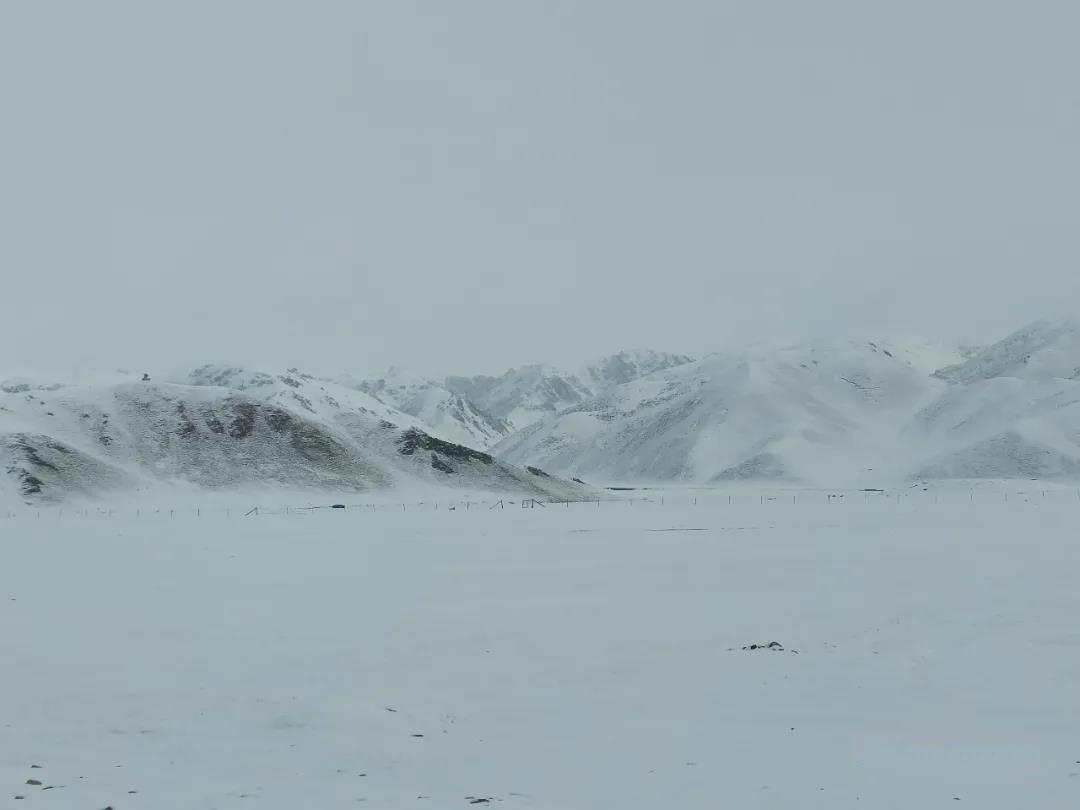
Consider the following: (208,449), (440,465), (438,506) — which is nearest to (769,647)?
(438,506)

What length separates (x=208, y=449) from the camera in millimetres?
124562

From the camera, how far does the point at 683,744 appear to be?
43.8 ft

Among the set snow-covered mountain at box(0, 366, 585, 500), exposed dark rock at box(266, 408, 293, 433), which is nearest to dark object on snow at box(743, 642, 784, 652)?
snow-covered mountain at box(0, 366, 585, 500)

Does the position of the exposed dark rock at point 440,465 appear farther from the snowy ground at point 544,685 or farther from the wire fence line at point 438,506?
the snowy ground at point 544,685

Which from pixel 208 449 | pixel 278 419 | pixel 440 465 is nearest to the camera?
pixel 208 449

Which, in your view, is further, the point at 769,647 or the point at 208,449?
the point at 208,449

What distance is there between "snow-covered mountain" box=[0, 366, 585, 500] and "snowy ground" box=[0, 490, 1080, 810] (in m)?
79.9

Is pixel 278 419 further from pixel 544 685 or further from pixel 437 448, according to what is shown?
pixel 544 685

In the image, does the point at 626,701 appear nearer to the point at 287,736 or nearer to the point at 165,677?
the point at 287,736

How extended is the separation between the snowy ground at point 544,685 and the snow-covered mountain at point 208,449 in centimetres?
7986

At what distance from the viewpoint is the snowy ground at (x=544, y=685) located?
11727mm

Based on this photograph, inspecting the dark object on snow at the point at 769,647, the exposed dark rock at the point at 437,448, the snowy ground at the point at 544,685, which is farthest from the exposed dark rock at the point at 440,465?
the dark object on snow at the point at 769,647

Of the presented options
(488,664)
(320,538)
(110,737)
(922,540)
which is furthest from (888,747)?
(320,538)

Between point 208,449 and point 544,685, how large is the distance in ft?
384
